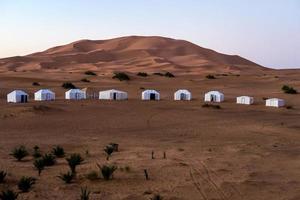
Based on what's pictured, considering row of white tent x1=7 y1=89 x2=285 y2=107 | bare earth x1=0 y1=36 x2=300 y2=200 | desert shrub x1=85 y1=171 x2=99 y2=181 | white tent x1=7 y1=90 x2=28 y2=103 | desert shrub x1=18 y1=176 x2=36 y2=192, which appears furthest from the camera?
row of white tent x1=7 y1=89 x2=285 y2=107

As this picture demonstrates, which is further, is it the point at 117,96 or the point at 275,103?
the point at 117,96

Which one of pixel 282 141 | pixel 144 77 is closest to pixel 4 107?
pixel 282 141

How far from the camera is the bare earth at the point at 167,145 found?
44.8 feet

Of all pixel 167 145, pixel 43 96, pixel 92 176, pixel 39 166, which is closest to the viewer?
pixel 92 176

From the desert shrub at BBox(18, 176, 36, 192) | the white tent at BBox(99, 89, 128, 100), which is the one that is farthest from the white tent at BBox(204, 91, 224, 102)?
the desert shrub at BBox(18, 176, 36, 192)

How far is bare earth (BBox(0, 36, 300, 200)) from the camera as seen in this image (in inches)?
538

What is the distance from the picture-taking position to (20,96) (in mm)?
40750

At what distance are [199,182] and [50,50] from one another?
14601 centimetres

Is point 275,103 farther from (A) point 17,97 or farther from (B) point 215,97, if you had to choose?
(A) point 17,97

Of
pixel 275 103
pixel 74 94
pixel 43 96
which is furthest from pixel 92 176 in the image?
pixel 74 94

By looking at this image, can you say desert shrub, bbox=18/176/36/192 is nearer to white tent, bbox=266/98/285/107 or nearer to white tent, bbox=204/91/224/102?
white tent, bbox=266/98/285/107

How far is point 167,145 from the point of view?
22.2m

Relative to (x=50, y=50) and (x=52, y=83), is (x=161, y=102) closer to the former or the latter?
(x=52, y=83)

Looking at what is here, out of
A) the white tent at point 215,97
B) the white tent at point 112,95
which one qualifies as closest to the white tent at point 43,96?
the white tent at point 112,95
